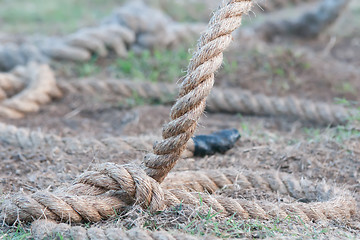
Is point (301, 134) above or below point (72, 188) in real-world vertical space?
below

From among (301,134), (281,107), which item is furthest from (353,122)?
(281,107)

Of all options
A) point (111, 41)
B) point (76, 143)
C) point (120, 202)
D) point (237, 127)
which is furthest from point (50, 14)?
point (120, 202)

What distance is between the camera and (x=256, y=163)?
259 cm

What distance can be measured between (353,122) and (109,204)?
82.5 inches

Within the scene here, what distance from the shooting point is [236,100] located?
4.14m

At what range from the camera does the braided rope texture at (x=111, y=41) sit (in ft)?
16.5

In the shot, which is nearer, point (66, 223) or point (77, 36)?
point (66, 223)

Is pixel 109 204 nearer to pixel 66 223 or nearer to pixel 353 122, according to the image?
pixel 66 223

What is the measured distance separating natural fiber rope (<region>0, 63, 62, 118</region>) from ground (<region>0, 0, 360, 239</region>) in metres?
0.10

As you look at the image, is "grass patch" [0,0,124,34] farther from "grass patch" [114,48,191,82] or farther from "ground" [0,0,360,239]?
"grass patch" [114,48,191,82]

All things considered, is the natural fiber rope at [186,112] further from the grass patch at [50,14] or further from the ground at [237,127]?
the grass patch at [50,14]

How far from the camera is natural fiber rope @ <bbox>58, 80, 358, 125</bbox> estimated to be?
3.86m

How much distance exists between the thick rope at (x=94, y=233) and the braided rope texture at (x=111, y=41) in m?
3.56

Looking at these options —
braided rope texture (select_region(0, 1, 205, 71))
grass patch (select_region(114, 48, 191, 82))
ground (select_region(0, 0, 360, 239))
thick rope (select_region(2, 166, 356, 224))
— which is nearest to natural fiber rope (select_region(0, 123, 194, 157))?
ground (select_region(0, 0, 360, 239))
